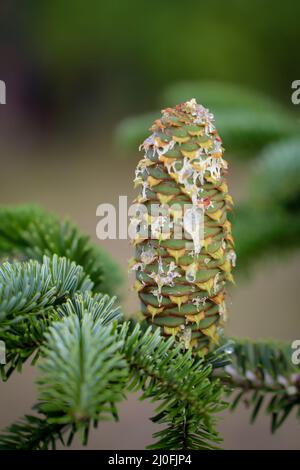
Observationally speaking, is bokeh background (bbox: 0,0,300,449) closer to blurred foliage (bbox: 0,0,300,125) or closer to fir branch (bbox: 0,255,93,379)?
blurred foliage (bbox: 0,0,300,125)

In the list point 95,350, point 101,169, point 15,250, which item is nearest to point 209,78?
point 101,169

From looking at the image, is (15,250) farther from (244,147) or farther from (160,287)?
(244,147)

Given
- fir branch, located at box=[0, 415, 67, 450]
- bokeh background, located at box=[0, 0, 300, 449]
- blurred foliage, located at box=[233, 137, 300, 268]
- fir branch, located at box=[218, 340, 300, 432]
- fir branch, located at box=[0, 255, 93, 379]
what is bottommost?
fir branch, located at box=[0, 415, 67, 450]

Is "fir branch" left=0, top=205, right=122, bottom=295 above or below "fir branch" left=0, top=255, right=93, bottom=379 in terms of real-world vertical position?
above

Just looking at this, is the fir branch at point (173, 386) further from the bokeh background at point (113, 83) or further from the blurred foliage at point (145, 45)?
the blurred foliage at point (145, 45)

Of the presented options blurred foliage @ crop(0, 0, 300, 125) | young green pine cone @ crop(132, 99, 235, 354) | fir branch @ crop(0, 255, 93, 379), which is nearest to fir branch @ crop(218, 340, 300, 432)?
young green pine cone @ crop(132, 99, 235, 354)

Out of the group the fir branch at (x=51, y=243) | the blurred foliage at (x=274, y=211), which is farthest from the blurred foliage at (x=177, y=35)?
the fir branch at (x=51, y=243)
